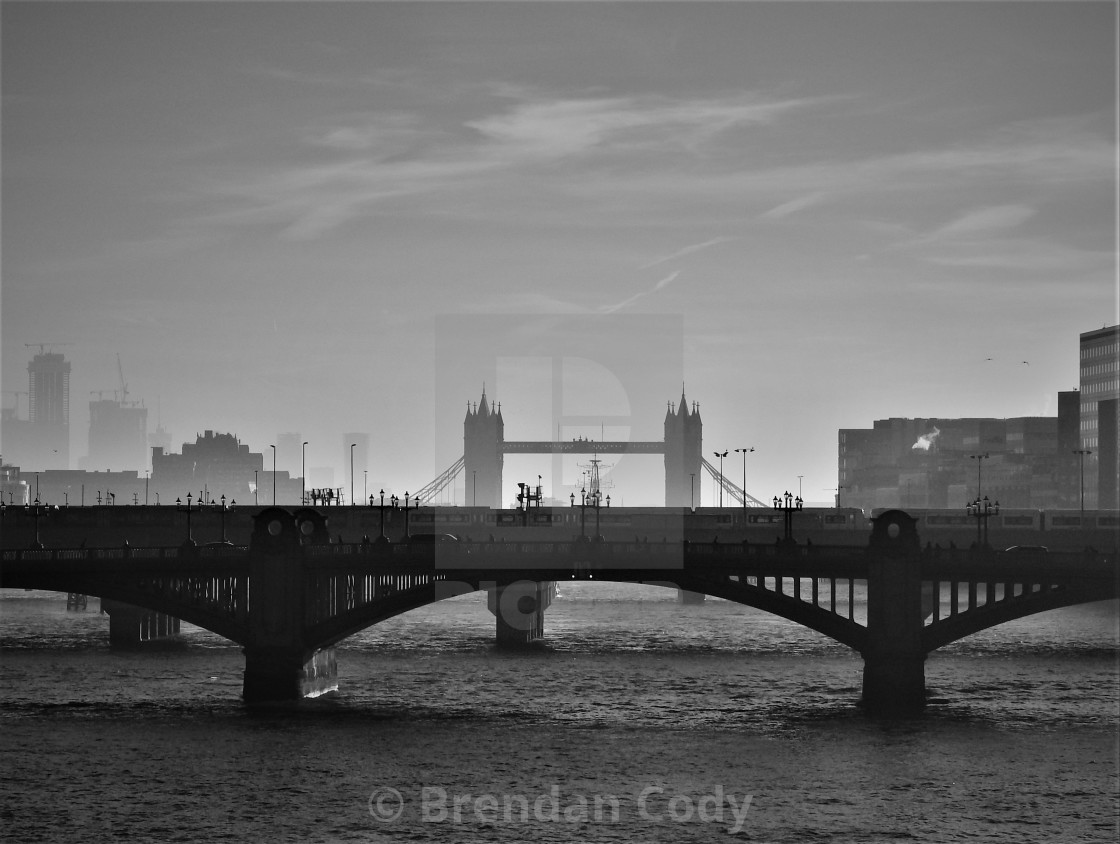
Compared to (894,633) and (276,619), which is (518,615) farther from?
(894,633)

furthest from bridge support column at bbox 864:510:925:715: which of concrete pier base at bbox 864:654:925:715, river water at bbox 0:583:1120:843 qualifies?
river water at bbox 0:583:1120:843

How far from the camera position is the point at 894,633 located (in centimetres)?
8350

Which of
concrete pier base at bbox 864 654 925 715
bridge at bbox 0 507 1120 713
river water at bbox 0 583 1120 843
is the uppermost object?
bridge at bbox 0 507 1120 713

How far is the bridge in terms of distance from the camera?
83.4m

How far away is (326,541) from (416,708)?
17186 millimetres

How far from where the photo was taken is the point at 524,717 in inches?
3216

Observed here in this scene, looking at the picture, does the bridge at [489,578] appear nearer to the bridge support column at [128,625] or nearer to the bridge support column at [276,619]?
the bridge support column at [276,619]

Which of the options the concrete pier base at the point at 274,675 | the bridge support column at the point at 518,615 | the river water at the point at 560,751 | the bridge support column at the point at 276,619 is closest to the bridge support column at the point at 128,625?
the river water at the point at 560,751

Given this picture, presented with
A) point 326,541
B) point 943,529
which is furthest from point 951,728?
point 943,529

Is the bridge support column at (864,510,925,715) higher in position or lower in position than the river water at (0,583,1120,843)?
higher

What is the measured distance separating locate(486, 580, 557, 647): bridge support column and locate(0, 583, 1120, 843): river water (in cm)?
536

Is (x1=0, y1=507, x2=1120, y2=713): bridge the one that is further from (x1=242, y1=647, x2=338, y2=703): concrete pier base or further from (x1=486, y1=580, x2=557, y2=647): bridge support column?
(x1=486, y1=580, x2=557, y2=647): bridge support column

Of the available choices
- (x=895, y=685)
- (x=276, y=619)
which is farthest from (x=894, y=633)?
(x=276, y=619)

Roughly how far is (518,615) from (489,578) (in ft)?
104
